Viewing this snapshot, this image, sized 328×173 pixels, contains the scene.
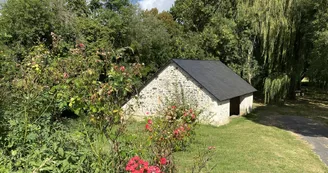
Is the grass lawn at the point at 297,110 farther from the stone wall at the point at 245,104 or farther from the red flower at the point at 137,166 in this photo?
the red flower at the point at 137,166

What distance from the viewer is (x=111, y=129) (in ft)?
11.2

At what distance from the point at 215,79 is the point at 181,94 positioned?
2793 millimetres

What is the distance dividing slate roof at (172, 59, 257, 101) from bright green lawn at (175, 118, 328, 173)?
2117mm

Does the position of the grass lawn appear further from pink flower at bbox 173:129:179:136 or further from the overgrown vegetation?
pink flower at bbox 173:129:179:136

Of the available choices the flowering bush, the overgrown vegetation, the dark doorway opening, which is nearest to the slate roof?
the dark doorway opening

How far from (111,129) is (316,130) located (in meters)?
13.4

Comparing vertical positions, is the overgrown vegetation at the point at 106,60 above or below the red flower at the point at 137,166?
above

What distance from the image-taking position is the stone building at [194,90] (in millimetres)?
14212

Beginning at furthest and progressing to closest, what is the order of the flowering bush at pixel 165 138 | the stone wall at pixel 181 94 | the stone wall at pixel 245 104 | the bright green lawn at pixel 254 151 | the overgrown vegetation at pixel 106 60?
the stone wall at pixel 245 104
the stone wall at pixel 181 94
the bright green lawn at pixel 254 151
the flowering bush at pixel 165 138
the overgrown vegetation at pixel 106 60

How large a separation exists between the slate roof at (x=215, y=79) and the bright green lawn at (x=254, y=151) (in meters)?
2.12

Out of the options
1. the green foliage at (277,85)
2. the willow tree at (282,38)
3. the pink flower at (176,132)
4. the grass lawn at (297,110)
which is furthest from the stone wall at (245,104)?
the pink flower at (176,132)

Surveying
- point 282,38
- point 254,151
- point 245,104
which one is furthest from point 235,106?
point 254,151

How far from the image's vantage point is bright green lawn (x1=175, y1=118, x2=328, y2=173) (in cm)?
784

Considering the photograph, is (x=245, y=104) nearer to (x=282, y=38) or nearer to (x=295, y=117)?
(x=295, y=117)
